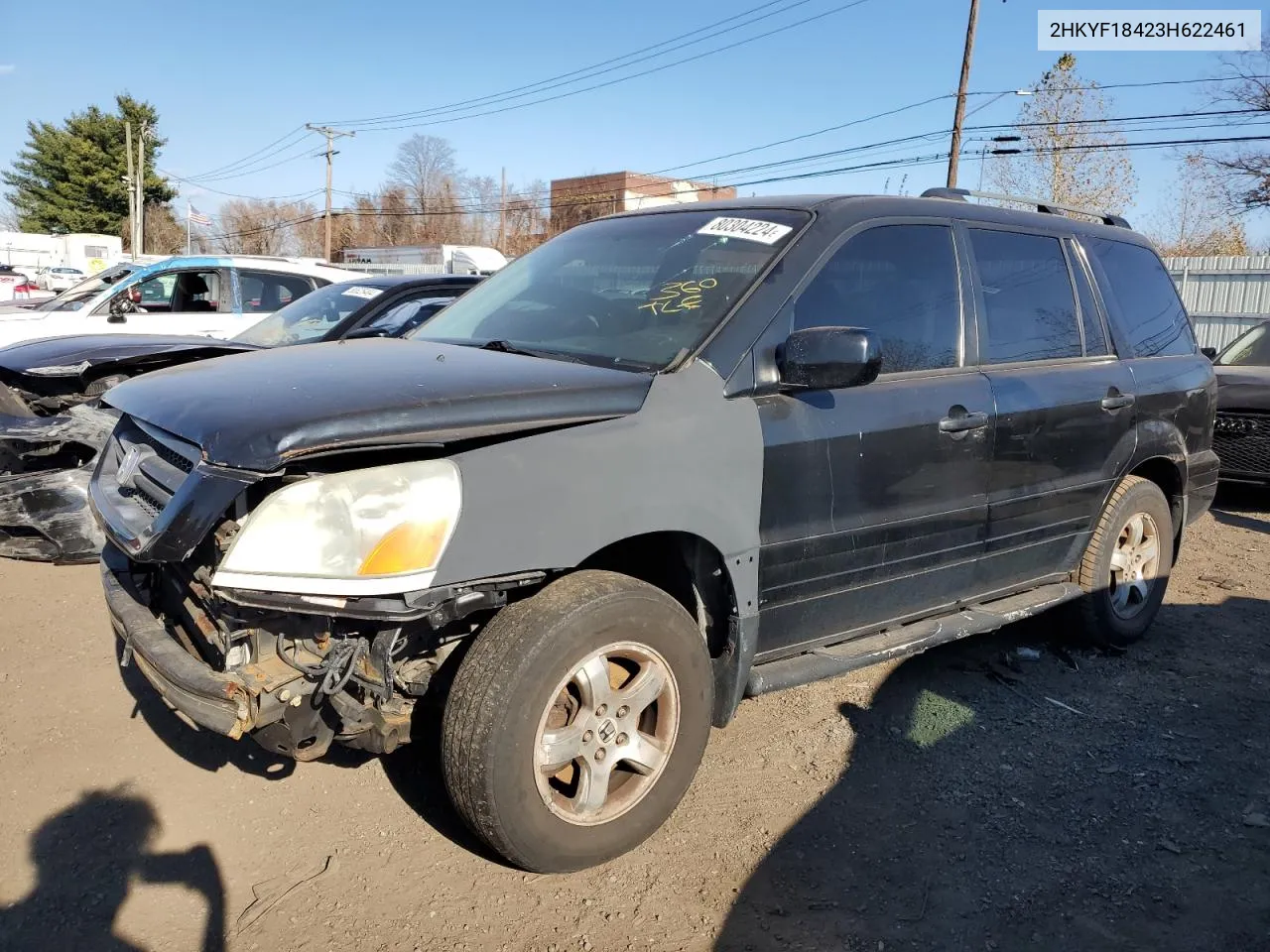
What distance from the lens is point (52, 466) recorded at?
210 inches

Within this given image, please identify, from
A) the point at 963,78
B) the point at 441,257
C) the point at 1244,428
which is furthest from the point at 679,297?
the point at 441,257

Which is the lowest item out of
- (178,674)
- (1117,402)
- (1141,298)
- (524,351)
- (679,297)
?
(178,674)

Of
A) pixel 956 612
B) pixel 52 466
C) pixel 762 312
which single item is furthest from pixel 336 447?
pixel 52 466

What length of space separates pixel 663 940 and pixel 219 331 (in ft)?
28.3

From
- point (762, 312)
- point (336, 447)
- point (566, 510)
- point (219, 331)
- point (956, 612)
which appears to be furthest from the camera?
point (219, 331)

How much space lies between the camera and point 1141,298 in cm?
454

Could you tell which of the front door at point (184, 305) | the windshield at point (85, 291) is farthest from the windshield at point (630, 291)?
the windshield at point (85, 291)

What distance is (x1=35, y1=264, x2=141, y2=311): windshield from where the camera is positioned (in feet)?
33.5

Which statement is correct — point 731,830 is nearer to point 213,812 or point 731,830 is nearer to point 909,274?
point 213,812

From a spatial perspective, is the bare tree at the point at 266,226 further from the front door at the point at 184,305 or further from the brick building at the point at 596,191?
the front door at the point at 184,305

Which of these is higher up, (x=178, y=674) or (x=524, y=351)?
(x=524, y=351)

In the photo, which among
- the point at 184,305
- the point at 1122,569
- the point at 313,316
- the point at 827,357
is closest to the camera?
the point at 827,357

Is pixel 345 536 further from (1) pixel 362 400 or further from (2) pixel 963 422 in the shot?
(2) pixel 963 422

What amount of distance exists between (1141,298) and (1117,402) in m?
0.80
